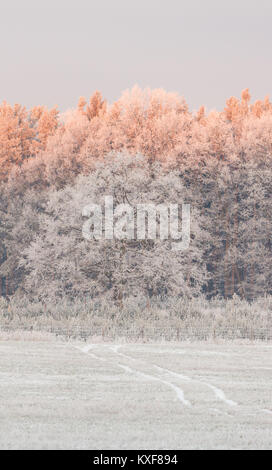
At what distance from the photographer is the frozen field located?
471 inches

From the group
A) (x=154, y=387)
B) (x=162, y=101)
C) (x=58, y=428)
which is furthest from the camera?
(x=162, y=101)

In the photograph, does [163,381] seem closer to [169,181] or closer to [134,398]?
[134,398]

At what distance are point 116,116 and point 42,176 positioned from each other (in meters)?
7.58

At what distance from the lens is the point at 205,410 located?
15.0m

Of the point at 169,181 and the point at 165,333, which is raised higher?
the point at 169,181

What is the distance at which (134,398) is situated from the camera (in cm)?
1675

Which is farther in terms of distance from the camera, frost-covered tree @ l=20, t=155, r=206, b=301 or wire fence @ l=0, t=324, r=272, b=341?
frost-covered tree @ l=20, t=155, r=206, b=301

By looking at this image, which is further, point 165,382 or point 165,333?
point 165,333

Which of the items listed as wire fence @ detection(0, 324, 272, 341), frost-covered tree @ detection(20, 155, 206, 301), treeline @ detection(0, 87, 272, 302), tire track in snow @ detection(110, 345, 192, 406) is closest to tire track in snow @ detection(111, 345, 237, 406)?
tire track in snow @ detection(110, 345, 192, 406)

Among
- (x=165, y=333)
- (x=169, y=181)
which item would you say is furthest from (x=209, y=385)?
(x=169, y=181)

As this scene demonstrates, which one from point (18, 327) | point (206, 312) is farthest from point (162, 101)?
point (18, 327)

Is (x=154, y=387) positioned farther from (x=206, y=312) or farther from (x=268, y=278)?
(x=268, y=278)

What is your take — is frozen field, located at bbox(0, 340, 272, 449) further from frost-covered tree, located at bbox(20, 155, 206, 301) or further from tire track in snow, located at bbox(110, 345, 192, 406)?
frost-covered tree, located at bbox(20, 155, 206, 301)

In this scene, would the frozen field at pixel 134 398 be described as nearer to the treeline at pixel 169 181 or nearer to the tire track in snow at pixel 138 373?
the tire track in snow at pixel 138 373
